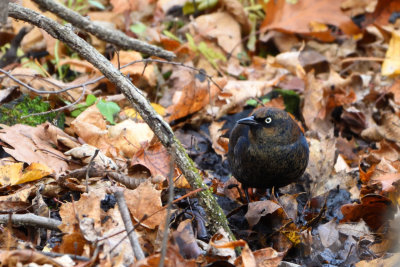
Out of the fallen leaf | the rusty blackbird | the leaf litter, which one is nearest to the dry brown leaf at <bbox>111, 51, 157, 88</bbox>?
the leaf litter

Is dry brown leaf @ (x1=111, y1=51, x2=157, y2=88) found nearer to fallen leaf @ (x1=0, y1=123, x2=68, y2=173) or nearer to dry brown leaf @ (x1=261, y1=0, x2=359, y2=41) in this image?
fallen leaf @ (x1=0, y1=123, x2=68, y2=173)

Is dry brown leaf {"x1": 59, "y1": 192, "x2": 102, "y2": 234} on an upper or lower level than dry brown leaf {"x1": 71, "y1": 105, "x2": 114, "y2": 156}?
upper

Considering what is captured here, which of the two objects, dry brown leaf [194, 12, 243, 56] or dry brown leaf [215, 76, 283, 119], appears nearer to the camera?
dry brown leaf [215, 76, 283, 119]

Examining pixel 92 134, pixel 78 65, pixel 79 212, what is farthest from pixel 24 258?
pixel 78 65

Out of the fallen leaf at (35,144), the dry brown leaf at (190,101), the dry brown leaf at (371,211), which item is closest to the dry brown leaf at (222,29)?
the dry brown leaf at (190,101)

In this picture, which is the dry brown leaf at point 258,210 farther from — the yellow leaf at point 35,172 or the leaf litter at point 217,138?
the yellow leaf at point 35,172

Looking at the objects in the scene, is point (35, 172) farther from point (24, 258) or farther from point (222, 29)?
point (222, 29)
